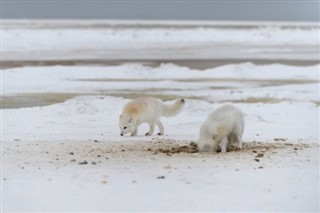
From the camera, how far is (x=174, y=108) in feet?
43.8

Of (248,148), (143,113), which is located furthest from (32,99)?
(248,148)

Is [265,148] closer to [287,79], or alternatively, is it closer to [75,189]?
[75,189]

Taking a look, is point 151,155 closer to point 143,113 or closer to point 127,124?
point 127,124

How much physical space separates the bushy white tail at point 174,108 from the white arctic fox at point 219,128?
243cm

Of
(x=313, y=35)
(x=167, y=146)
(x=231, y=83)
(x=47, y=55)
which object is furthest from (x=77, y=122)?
(x=313, y=35)

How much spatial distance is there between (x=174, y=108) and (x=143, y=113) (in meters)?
0.68

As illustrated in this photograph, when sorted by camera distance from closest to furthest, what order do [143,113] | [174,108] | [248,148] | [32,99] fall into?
[248,148] < [143,113] < [174,108] < [32,99]

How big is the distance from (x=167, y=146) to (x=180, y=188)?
3.18 meters

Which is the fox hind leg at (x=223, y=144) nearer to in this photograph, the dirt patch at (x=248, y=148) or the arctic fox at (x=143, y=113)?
the dirt patch at (x=248, y=148)

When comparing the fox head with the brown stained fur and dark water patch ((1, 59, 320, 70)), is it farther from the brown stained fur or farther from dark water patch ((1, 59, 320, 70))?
dark water patch ((1, 59, 320, 70))

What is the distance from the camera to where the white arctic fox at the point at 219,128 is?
1067 cm

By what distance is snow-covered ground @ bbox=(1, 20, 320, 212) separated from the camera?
793 centimetres

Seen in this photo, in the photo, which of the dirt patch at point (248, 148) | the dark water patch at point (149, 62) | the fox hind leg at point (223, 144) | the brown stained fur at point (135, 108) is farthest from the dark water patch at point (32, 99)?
the dark water patch at point (149, 62)

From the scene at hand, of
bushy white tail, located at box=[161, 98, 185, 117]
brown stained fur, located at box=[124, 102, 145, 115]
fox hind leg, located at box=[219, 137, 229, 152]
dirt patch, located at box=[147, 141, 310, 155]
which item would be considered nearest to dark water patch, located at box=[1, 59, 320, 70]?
bushy white tail, located at box=[161, 98, 185, 117]
